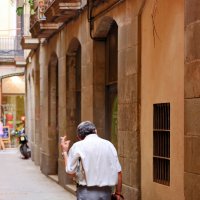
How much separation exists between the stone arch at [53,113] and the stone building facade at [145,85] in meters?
3.34

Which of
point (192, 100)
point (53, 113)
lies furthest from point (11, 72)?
point (192, 100)

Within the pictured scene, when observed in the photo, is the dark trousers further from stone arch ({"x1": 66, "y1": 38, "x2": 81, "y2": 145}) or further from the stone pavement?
stone arch ({"x1": 66, "y1": 38, "x2": 81, "y2": 145})

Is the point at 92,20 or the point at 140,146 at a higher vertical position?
the point at 92,20

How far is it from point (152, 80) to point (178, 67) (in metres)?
1.17

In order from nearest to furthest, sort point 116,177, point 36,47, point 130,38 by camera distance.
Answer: point 116,177 → point 130,38 → point 36,47

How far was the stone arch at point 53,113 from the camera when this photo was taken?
20.3 metres

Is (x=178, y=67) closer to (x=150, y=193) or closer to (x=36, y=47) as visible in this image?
(x=150, y=193)

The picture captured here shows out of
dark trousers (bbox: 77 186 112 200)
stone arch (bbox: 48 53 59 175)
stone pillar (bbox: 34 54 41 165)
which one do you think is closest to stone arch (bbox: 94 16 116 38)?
dark trousers (bbox: 77 186 112 200)

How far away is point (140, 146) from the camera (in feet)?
35.6

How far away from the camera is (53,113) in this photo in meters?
20.8

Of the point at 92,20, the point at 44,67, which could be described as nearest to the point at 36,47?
the point at 44,67

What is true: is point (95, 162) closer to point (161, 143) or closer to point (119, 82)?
point (161, 143)

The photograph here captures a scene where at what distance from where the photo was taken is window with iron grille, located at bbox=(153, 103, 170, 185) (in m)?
9.79

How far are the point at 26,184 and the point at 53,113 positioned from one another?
295 centimetres
